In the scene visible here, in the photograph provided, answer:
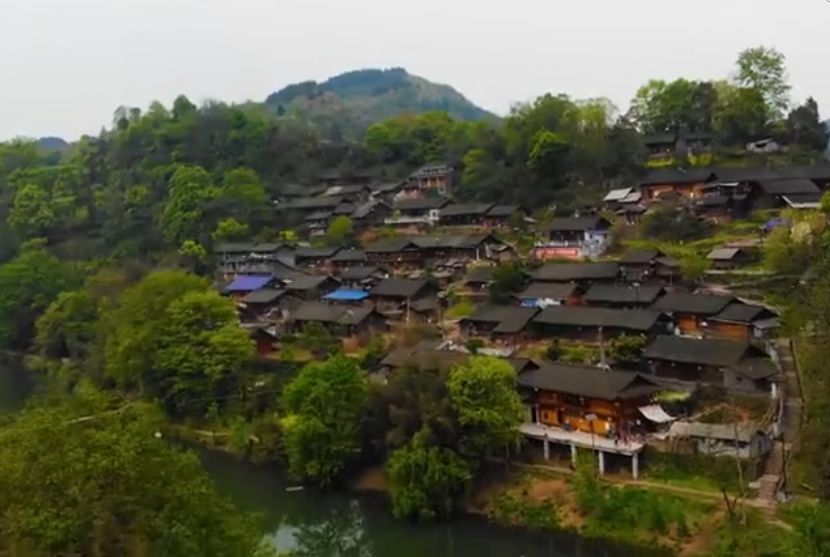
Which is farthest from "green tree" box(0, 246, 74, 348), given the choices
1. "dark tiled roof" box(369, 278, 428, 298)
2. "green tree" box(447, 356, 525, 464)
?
"green tree" box(447, 356, 525, 464)

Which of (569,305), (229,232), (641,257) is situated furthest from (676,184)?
(229,232)

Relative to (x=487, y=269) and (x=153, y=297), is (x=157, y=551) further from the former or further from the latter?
(x=487, y=269)

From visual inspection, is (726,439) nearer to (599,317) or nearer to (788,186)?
(599,317)

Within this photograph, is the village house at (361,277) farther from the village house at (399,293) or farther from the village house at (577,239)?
the village house at (577,239)

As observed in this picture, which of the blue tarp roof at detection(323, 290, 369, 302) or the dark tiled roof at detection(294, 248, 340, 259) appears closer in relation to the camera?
the blue tarp roof at detection(323, 290, 369, 302)

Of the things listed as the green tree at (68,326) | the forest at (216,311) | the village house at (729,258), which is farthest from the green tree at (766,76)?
the green tree at (68,326)

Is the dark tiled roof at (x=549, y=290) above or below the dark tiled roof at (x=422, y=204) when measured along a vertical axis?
below

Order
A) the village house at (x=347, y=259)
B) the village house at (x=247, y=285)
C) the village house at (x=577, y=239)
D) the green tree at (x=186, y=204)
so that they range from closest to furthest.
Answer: the village house at (x=577, y=239) < the village house at (x=247, y=285) < the village house at (x=347, y=259) < the green tree at (x=186, y=204)

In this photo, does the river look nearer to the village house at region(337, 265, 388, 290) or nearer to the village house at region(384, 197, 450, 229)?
the village house at region(337, 265, 388, 290)
